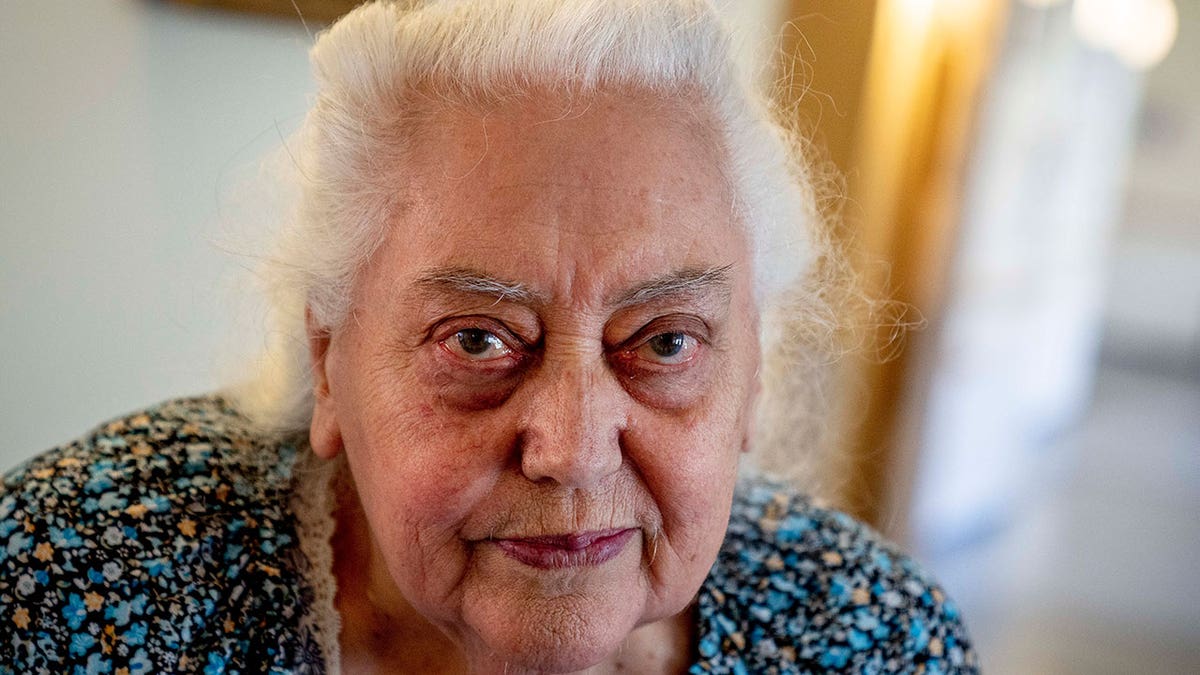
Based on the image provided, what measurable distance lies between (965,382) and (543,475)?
282 cm

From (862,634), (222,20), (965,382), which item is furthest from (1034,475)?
(222,20)

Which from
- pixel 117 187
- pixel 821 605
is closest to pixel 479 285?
pixel 821 605

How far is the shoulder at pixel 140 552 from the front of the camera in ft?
3.89

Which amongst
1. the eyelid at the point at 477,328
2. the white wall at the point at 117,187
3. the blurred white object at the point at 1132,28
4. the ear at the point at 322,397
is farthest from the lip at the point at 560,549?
the blurred white object at the point at 1132,28

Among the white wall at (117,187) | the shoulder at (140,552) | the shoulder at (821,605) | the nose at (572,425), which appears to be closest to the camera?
the nose at (572,425)

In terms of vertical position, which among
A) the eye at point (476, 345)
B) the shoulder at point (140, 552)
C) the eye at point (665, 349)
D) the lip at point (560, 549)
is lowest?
the shoulder at point (140, 552)

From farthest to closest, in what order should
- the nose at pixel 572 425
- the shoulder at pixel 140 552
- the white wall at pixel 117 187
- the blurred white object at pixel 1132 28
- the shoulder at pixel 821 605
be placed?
the blurred white object at pixel 1132 28
the white wall at pixel 117 187
the shoulder at pixel 821 605
the shoulder at pixel 140 552
the nose at pixel 572 425

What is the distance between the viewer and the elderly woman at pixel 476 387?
1.08 m

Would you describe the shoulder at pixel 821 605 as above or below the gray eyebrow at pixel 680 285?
below

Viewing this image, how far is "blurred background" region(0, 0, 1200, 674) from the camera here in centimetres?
176

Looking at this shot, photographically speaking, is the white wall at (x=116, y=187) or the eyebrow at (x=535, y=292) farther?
the white wall at (x=116, y=187)

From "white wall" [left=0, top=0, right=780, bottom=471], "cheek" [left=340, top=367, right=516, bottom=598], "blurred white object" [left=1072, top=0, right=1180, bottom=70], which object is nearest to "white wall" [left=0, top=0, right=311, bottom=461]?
"white wall" [left=0, top=0, right=780, bottom=471]

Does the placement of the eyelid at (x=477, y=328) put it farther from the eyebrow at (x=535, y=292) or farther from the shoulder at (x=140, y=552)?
the shoulder at (x=140, y=552)

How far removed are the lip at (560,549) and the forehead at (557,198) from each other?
243mm
